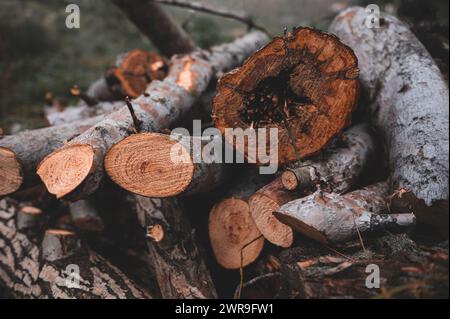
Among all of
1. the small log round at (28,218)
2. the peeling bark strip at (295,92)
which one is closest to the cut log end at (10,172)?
the small log round at (28,218)

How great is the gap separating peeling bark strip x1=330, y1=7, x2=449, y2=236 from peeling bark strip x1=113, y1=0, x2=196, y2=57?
1.86m

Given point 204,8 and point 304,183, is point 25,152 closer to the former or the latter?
point 304,183

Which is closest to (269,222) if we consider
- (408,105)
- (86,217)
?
(408,105)

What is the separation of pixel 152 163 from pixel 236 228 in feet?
2.48

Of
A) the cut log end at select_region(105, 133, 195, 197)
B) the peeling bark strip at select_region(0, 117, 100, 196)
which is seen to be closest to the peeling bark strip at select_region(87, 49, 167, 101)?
the peeling bark strip at select_region(0, 117, 100, 196)

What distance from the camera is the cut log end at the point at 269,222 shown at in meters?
2.27

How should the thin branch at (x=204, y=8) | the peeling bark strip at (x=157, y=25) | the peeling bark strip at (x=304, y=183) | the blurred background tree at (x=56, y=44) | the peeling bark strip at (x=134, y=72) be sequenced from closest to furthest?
the peeling bark strip at (x=304, y=183)
the peeling bark strip at (x=134, y=72)
the peeling bark strip at (x=157, y=25)
the thin branch at (x=204, y=8)
the blurred background tree at (x=56, y=44)

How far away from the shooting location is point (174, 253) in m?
2.59

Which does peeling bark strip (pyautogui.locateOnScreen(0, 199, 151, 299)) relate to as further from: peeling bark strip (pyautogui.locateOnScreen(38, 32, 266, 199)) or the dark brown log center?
the dark brown log center

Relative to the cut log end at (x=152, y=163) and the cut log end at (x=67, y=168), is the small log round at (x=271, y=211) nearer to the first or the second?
the cut log end at (x=152, y=163)

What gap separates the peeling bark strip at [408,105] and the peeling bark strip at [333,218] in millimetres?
202

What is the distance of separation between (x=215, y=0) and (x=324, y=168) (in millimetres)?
11723

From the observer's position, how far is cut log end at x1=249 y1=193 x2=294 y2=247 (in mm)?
2273
